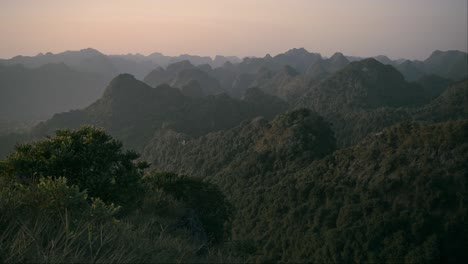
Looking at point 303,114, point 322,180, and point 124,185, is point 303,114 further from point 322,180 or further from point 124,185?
point 124,185

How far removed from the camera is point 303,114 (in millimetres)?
50000

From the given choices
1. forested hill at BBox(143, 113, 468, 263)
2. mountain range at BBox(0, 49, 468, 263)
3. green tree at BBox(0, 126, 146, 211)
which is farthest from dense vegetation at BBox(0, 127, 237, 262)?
forested hill at BBox(143, 113, 468, 263)

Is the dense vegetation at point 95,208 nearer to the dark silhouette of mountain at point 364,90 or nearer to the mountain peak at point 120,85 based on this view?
the dark silhouette of mountain at point 364,90

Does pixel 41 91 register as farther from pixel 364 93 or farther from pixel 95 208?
pixel 95 208

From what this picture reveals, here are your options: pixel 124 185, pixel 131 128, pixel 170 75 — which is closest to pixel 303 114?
pixel 124 185

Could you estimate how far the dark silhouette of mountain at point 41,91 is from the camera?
470 feet

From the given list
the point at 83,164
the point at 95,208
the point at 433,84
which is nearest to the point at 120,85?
the point at 433,84

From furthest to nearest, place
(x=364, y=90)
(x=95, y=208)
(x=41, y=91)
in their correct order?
1. (x=41, y=91)
2. (x=364, y=90)
3. (x=95, y=208)

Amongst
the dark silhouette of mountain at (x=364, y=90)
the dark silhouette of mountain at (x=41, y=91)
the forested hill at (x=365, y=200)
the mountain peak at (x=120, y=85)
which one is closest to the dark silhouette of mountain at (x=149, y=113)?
the mountain peak at (x=120, y=85)

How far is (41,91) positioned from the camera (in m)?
164

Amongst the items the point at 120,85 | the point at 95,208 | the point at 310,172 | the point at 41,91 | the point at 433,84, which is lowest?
the point at 310,172

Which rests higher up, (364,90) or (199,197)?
(364,90)

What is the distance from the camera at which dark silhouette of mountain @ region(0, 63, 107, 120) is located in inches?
5640

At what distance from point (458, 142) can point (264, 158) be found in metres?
20.8
